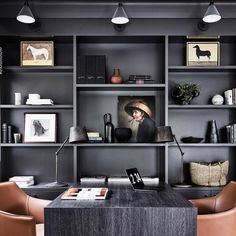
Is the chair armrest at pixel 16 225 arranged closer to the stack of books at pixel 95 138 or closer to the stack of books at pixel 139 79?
the stack of books at pixel 95 138

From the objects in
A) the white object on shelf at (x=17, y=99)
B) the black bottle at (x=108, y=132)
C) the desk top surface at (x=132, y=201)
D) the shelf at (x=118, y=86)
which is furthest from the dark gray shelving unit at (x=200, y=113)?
the white object on shelf at (x=17, y=99)

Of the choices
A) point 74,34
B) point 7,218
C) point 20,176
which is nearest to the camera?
point 7,218

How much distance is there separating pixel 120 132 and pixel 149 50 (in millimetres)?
1094

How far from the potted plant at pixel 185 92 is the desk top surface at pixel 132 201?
3.72 feet

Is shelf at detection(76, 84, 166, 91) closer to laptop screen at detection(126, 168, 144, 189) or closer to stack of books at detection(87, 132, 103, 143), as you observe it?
stack of books at detection(87, 132, 103, 143)

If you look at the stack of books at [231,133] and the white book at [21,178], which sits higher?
the stack of books at [231,133]

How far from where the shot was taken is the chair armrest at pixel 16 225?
6.29 ft

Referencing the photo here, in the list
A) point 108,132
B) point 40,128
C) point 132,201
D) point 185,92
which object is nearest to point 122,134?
point 108,132

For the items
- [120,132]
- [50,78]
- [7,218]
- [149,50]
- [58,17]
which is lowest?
[7,218]

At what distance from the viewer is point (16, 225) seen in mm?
1941

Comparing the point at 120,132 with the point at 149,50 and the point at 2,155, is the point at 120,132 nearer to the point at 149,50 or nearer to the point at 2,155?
the point at 149,50

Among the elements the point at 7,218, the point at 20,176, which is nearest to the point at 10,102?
the point at 20,176

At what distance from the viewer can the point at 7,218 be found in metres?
1.97

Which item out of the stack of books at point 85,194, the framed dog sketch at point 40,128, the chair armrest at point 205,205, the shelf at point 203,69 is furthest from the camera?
the framed dog sketch at point 40,128
